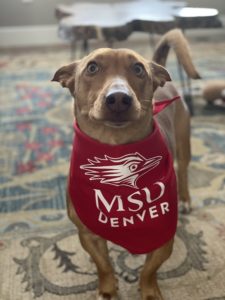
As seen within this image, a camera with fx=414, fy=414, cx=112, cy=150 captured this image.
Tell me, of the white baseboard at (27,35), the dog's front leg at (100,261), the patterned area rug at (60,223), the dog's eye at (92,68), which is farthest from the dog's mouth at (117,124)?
the white baseboard at (27,35)

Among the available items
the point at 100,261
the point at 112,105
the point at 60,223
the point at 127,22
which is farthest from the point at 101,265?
the point at 127,22

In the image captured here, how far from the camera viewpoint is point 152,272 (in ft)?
3.95

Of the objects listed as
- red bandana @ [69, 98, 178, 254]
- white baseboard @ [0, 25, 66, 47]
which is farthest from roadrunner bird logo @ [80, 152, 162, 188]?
white baseboard @ [0, 25, 66, 47]

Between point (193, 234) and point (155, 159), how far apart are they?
510mm

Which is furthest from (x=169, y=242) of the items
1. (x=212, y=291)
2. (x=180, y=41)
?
(x=180, y=41)

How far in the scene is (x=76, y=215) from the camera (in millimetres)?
1191

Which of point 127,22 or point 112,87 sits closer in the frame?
point 112,87

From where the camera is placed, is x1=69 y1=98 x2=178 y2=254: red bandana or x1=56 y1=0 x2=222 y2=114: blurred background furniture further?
x1=56 y1=0 x2=222 y2=114: blurred background furniture

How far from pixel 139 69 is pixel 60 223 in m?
0.75

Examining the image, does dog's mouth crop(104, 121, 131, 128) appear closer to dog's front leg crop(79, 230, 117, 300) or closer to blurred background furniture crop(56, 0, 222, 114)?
dog's front leg crop(79, 230, 117, 300)

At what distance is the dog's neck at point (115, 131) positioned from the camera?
108cm

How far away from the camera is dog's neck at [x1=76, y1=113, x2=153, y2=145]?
3.56 feet

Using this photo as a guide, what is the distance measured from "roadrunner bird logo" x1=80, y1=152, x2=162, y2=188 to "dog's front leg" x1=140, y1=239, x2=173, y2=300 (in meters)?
0.23

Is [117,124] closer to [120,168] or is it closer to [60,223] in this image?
[120,168]
